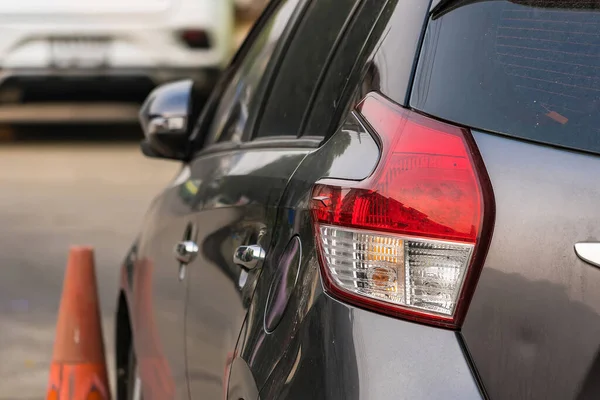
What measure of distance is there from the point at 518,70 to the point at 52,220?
6.89 metres

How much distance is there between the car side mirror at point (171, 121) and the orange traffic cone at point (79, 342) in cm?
83

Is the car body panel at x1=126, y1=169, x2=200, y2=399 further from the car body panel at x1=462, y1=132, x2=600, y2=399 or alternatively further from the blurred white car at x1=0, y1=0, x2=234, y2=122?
→ the blurred white car at x1=0, y1=0, x2=234, y2=122

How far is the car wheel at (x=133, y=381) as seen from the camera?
11.4 ft

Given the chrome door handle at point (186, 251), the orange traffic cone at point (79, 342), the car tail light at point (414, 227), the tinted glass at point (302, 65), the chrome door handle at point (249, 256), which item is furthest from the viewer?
the orange traffic cone at point (79, 342)

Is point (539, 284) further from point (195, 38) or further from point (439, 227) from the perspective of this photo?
point (195, 38)

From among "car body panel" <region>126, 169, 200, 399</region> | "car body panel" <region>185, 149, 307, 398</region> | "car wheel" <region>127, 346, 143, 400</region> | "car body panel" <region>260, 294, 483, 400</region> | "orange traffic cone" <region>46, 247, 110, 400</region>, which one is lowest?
"orange traffic cone" <region>46, 247, 110, 400</region>

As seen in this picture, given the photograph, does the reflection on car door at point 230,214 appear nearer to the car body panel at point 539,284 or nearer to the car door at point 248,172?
the car door at point 248,172

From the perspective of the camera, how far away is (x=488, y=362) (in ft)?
5.41

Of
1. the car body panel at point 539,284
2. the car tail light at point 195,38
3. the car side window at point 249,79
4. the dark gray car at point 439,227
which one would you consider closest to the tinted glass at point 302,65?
the car side window at point 249,79

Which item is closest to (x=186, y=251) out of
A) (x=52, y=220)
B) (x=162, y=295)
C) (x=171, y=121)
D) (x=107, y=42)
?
(x=162, y=295)

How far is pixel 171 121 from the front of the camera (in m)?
3.40

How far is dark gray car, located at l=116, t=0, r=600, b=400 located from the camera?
63.4 inches

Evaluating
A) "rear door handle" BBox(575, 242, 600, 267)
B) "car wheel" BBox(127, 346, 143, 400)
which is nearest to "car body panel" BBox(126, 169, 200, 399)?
"car wheel" BBox(127, 346, 143, 400)

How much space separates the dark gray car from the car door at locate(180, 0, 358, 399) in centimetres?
2
